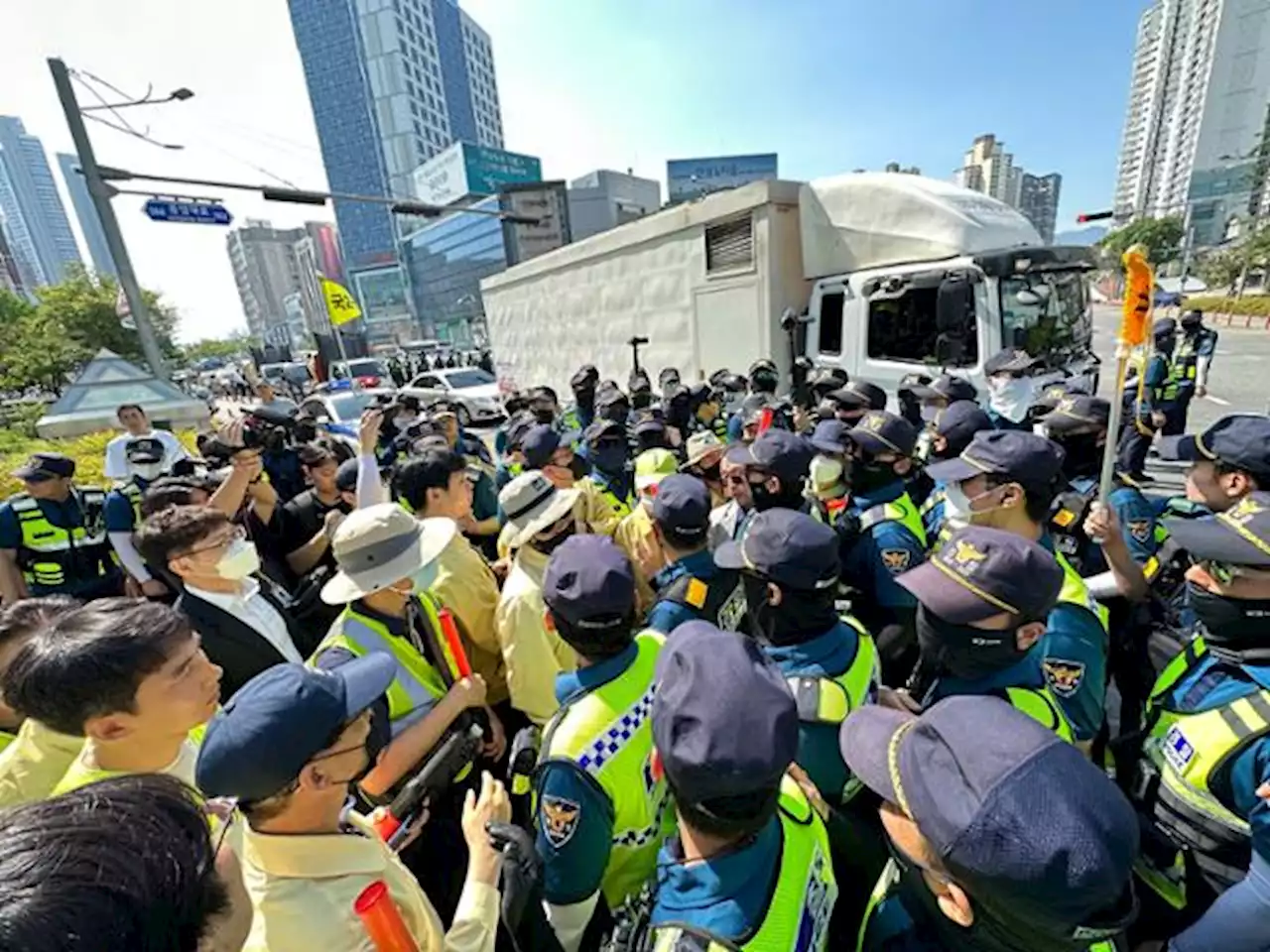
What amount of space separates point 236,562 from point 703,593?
200cm

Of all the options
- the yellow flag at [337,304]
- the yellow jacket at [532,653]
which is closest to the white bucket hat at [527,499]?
the yellow jacket at [532,653]

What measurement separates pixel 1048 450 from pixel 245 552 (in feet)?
11.4

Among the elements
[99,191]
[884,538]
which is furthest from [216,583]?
[99,191]

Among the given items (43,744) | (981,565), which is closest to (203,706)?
(43,744)

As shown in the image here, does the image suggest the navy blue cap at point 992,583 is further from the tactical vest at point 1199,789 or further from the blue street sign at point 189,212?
the blue street sign at point 189,212

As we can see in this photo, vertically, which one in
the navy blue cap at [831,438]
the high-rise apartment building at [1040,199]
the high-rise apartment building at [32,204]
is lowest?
the navy blue cap at [831,438]

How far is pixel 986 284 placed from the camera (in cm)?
618

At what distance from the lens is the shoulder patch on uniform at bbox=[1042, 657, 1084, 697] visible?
1825 mm

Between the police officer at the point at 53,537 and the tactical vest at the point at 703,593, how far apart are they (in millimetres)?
4030

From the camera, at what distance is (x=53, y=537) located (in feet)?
12.6

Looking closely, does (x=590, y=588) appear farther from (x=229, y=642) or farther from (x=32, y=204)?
(x=32, y=204)

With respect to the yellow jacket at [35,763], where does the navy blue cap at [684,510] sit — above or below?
above

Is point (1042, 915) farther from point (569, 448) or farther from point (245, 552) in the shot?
point (569, 448)

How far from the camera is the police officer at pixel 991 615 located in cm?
155
